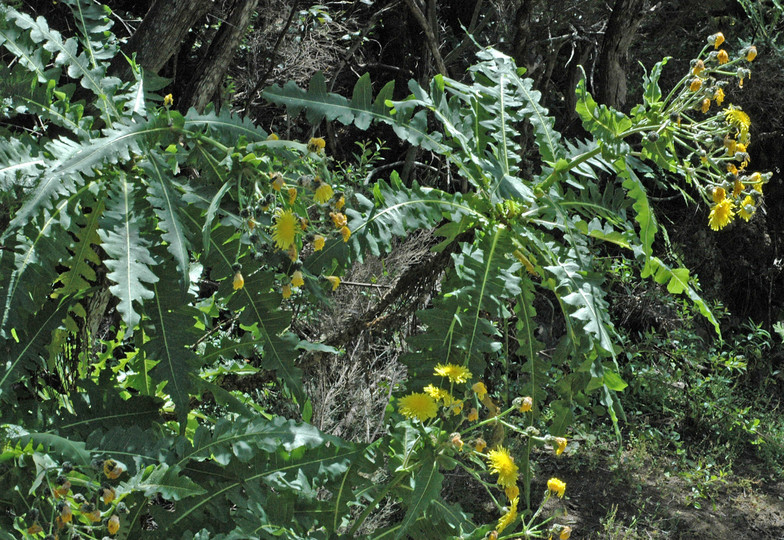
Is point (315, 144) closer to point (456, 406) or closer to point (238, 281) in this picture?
point (238, 281)

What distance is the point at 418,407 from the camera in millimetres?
1427

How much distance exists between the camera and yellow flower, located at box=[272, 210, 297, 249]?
4.23 ft

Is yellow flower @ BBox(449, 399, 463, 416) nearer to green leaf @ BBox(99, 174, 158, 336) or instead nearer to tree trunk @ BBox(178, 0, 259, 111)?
green leaf @ BBox(99, 174, 158, 336)

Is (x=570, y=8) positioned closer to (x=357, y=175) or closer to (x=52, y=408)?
(x=357, y=175)

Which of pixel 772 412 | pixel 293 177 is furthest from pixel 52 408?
pixel 772 412

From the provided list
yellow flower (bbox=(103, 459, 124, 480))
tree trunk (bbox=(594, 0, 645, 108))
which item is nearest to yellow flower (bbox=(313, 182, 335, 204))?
yellow flower (bbox=(103, 459, 124, 480))

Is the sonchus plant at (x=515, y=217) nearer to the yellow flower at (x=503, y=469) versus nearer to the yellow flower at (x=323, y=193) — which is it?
the yellow flower at (x=503, y=469)

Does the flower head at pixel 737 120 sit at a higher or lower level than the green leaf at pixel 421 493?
higher

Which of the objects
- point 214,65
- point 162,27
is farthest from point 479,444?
point 214,65

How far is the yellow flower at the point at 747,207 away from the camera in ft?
5.27

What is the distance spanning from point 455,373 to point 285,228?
1.40 ft

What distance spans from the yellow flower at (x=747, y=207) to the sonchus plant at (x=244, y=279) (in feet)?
0.04

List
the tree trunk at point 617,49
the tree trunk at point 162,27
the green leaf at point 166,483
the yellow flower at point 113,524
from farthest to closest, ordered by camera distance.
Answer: the tree trunk at point 617,49 < the tree trunk at point 162,27 < the green leaf at point 166,483 < the yellow flower at point 113,524

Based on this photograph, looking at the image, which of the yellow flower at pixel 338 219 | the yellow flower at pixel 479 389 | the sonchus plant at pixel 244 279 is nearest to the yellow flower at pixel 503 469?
the sonchus plant at pixel 244 279
